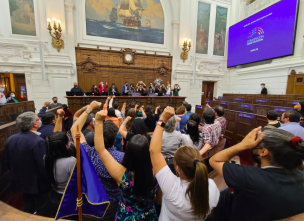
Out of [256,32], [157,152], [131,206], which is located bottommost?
[131,206]

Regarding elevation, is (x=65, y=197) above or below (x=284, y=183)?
below

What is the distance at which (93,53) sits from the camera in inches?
317

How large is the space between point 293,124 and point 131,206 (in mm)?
2631

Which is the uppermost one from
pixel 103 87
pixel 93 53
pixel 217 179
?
pixel 93 53

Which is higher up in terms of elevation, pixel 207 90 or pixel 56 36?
pixel 56 36

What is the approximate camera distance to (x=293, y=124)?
86.4 inches

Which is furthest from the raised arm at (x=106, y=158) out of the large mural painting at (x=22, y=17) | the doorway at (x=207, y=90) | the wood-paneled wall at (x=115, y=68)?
the doorway at (x=207, y=90)

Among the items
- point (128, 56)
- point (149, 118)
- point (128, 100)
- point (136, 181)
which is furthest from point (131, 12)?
point (136, 181)

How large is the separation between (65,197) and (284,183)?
137cm

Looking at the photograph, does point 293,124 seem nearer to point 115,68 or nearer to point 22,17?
point 115,68

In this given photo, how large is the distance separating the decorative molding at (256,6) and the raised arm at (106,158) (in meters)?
11.3

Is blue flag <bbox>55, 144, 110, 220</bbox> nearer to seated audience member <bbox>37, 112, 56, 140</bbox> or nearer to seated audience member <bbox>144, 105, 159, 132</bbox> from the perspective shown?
seated audience member <bbox>37, 112, 56, 140</bbox>

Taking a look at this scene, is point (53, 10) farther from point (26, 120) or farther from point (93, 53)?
point (26, 120)

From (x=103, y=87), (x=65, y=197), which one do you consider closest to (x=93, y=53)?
(x=103, y=87)
